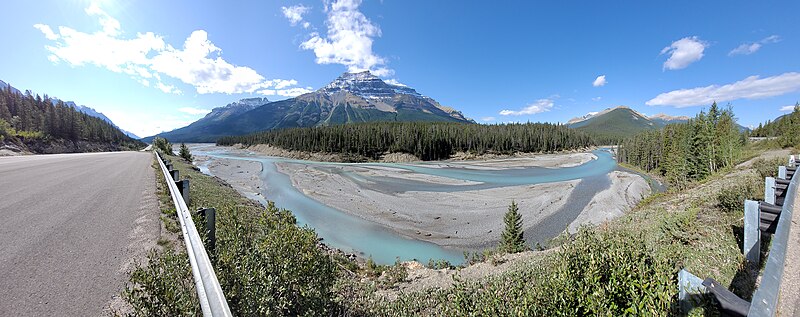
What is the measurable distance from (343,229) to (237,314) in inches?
836

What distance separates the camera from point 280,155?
103625mm

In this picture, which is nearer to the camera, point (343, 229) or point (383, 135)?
point (343, 229)

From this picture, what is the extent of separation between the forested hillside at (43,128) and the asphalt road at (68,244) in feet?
201

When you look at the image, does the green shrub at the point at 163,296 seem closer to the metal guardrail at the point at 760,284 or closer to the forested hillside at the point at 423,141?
the metal guardrail at the point at 760,284

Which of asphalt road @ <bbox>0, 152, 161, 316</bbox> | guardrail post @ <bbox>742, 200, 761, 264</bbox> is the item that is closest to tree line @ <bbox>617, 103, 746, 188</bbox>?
guardrail post @ <bbox>742, 200, 761, 264</bbox>

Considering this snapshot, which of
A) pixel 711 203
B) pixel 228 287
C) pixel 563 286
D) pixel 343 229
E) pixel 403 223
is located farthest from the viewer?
pixel 403 223

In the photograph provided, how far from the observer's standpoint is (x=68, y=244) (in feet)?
19.1

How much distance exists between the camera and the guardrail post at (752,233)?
494 cm

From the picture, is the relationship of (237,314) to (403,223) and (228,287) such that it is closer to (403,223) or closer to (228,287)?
(228,287)

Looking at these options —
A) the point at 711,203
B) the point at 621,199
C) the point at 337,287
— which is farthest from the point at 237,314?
the point at 621,199

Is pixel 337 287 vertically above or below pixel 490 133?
below

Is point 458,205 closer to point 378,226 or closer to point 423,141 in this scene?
point 378,226

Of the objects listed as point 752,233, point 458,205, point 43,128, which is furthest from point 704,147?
point 43,128

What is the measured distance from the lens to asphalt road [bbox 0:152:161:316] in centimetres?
404
